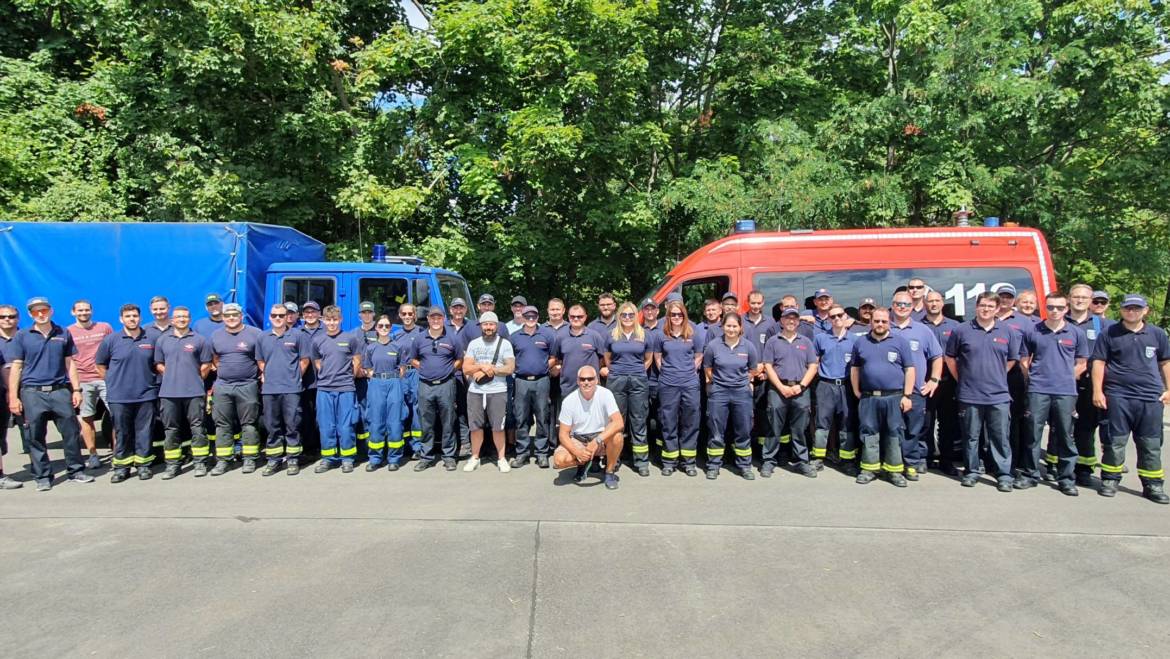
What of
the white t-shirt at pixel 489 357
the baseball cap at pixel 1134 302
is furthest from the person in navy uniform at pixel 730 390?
the baseball cap at pixel 1134 302

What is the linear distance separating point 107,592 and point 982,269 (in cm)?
869

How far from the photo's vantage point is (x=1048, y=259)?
296 inches

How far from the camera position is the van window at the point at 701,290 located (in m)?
7.88

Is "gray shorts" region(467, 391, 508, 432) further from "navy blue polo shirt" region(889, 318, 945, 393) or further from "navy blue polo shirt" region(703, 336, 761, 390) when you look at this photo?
"navy blue polo shirt" region(889, 318, 945, 393)

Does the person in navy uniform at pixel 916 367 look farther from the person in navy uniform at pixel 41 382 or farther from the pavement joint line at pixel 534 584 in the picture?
the person in navy uniform at pixel 41 382

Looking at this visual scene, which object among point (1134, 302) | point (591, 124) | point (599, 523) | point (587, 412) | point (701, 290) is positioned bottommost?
point (599, 523)

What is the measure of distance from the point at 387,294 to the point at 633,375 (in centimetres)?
362

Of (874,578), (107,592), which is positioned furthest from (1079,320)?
A: (107,592)

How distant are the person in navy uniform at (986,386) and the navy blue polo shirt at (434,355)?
4.91 meters

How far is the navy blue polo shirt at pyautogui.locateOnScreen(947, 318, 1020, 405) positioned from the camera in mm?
5820

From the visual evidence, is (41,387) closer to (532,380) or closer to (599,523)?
(532,380)

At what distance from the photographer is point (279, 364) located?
6477 mm

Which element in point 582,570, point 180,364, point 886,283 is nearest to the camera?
point 582,570

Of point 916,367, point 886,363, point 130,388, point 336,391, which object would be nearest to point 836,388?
point 886,363
